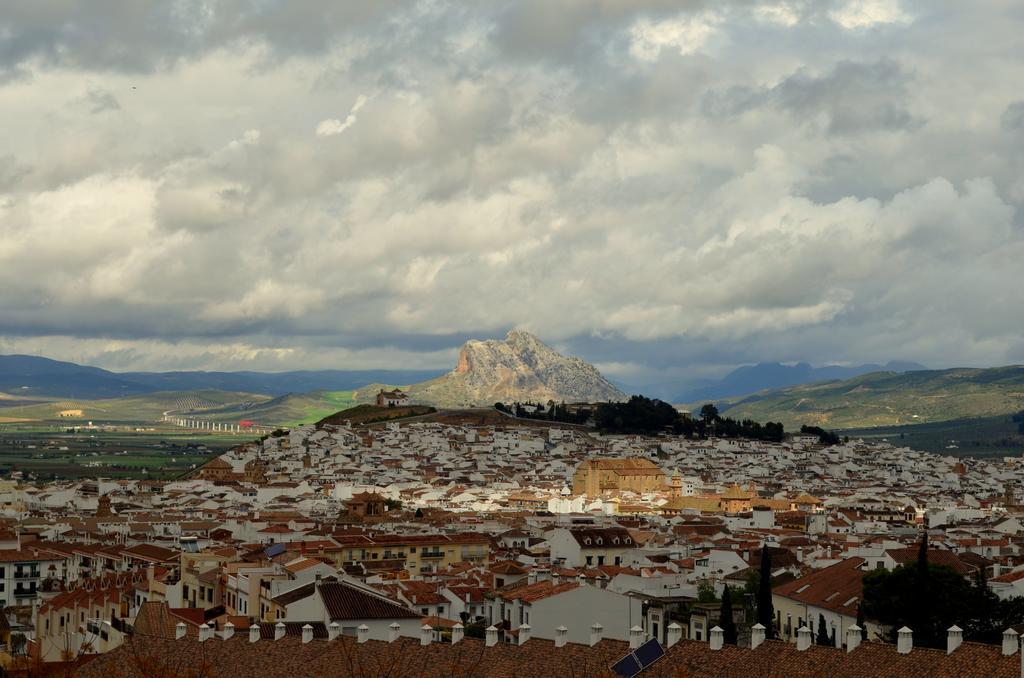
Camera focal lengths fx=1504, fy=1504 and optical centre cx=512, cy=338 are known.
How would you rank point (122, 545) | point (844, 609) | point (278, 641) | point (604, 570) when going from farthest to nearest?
point (122, 545) < point (604, 570) < point (844, 609) < point (278, 641)

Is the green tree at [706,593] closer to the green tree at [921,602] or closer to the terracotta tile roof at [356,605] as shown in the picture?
the green tree at [921,602]

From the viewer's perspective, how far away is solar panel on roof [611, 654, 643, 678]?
102 feet

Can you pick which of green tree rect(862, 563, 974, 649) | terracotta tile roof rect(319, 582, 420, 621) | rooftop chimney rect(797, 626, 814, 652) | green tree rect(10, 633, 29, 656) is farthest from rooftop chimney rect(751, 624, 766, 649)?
green tree rect(10, 633, 29, 656)

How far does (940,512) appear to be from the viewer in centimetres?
10844

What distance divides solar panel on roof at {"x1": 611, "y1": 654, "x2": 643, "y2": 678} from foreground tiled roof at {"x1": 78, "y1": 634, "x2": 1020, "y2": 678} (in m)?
0.26

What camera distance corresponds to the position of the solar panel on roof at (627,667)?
31233mm

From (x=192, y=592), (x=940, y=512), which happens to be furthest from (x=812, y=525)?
(x=192, y=592)

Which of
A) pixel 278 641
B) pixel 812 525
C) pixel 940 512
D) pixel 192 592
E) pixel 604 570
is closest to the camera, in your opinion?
pixel 278 641

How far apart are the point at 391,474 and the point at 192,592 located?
351ft

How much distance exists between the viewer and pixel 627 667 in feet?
103

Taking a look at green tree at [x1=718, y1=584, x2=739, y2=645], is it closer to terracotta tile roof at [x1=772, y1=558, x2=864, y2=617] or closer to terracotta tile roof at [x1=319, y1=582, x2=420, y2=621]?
terracotta tile roof at [x1=772, y1=558, x2=864, y2=617]

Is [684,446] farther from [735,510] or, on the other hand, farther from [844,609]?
[844,609]

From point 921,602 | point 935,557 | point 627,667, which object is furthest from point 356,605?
point 935,557

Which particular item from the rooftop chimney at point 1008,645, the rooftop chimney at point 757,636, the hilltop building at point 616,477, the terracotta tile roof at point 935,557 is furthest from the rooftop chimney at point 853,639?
the hilltop building at point 616,477
